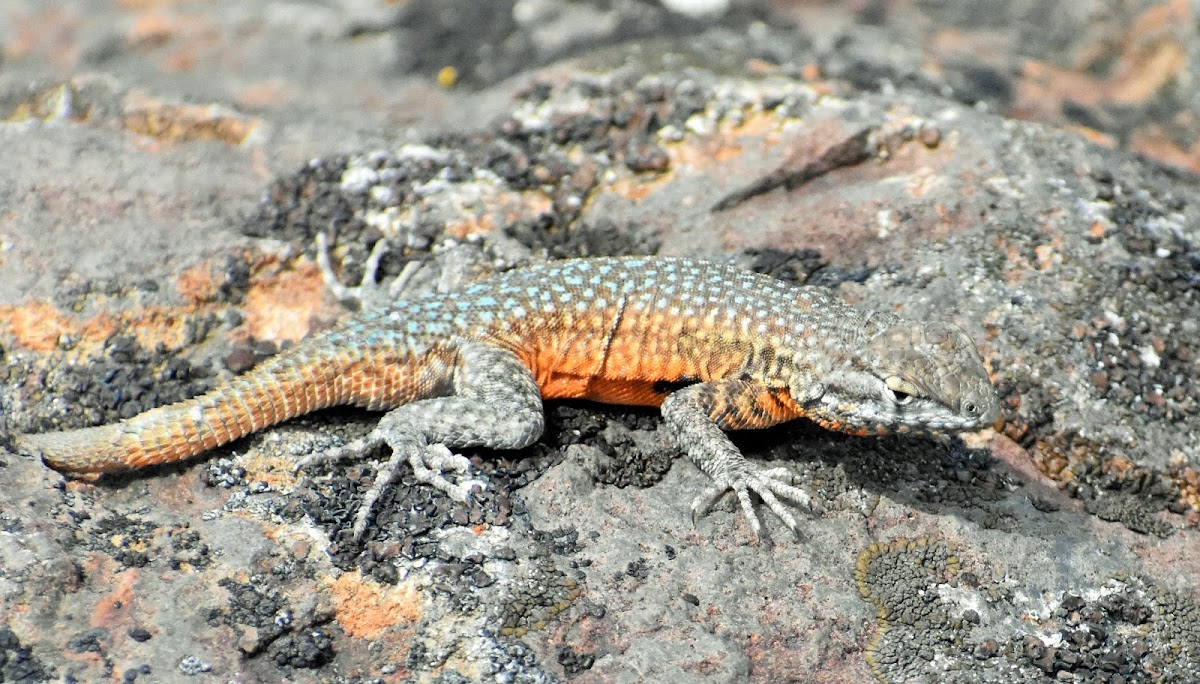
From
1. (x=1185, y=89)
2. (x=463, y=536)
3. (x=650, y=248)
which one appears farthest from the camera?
(x=1185, y=89)

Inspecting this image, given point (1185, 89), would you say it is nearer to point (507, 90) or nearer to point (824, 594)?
point (507, 90)

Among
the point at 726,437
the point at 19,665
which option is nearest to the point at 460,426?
the point at 726,437

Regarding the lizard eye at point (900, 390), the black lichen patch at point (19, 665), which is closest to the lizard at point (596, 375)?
the lizard eye at point (900, 390)

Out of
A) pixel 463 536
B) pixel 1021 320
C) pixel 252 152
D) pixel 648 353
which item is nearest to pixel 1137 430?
pixel 1021 320

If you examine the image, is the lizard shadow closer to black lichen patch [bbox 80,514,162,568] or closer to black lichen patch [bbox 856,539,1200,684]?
black lichen patch [bbox 856,539,1200,684]

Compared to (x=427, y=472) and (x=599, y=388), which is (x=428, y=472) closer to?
(x=427, y=472)

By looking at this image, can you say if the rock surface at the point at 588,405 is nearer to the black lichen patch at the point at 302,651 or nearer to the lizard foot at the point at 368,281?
the black lichen patch at the point at 302,651
